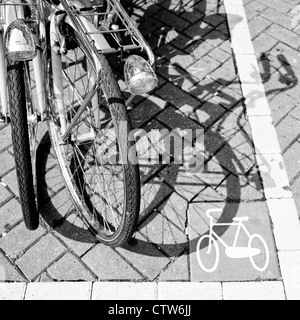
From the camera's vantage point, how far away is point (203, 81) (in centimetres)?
516

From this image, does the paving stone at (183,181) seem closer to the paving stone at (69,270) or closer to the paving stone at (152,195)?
the paving stone at (152,195)

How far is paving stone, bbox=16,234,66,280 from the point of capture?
3.73m

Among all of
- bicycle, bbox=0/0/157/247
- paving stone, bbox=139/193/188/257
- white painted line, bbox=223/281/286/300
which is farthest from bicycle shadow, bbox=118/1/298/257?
white painted line, bbox=223/281/286/300

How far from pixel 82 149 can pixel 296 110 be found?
88.3 inches

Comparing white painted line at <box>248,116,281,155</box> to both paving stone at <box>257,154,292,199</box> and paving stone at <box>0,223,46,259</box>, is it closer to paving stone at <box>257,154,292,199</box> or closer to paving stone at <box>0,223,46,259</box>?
paving stone at <box>257,154,292,199</box>

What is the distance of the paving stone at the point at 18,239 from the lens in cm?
384

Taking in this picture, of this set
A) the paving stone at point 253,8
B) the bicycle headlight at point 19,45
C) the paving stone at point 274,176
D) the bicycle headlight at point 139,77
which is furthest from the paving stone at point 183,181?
the paving stone at point 253,8

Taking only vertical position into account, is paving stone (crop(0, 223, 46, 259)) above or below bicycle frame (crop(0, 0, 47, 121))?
below

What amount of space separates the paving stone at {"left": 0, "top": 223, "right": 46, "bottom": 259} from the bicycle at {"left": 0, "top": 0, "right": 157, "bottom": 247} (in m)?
0.13

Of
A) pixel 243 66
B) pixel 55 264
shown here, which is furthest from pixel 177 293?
pixel 243 66

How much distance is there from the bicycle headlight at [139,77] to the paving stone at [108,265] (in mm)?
1566
